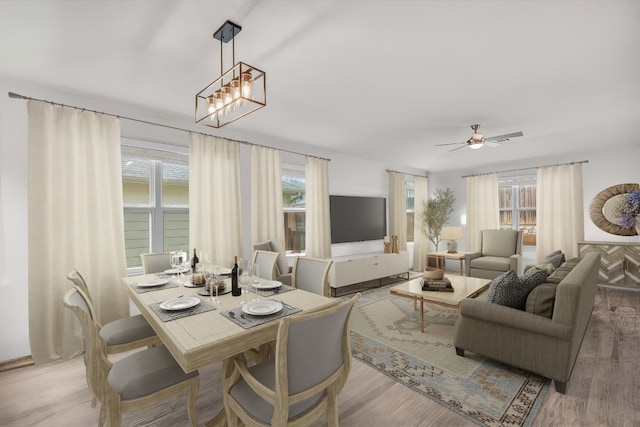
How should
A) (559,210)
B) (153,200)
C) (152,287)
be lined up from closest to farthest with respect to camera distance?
(152,287), (153,200), (559,210)

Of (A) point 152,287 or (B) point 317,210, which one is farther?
(B) point 317,210

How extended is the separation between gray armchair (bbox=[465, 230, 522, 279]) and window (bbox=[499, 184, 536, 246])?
854 millimetres

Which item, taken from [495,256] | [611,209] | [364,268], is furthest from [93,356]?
[611,209]

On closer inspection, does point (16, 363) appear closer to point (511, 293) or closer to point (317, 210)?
point (317, 210)

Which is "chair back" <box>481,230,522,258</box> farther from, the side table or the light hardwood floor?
the light hardwood floor

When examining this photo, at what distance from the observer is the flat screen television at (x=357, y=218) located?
5.48 metres

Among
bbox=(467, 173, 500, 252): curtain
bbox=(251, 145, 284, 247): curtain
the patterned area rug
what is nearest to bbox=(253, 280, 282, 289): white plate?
the patterned area rug

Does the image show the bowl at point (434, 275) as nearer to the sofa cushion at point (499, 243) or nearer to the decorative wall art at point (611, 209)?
the sofa cushion at point (499, 243)

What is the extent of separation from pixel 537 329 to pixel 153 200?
4.25 meters

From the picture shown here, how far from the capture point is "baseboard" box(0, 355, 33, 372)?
8.62 ft

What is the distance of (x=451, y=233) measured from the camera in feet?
20.0

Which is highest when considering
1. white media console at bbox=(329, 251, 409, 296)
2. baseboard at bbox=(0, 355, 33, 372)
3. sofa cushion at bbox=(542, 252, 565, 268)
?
sofa cushion at bbox=(542, 252, 565, 268)

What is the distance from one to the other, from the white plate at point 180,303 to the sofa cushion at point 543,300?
2553 mm

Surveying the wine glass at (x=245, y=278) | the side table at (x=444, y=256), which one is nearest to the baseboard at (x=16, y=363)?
the wine glass at (x=245, y=278)
